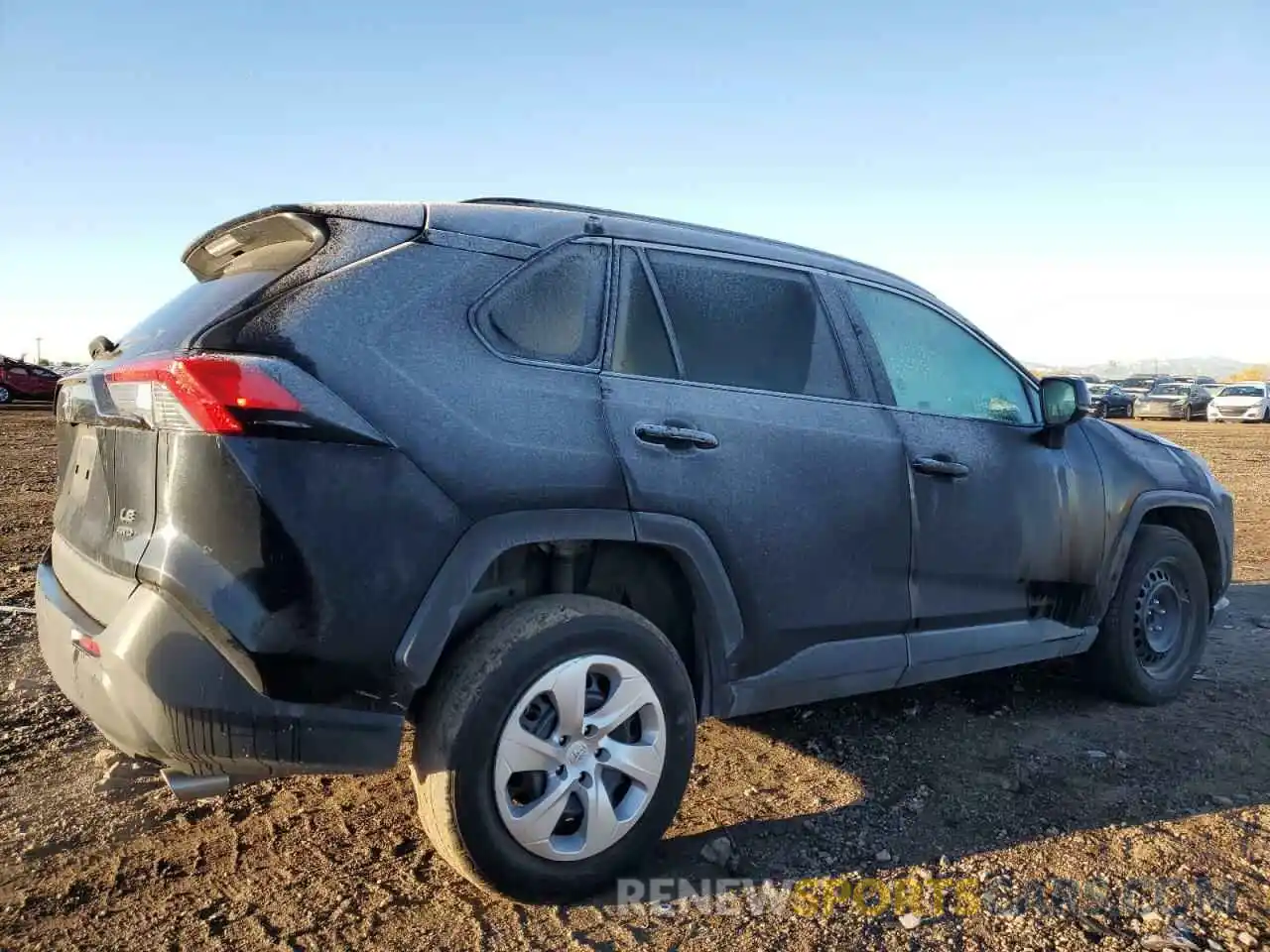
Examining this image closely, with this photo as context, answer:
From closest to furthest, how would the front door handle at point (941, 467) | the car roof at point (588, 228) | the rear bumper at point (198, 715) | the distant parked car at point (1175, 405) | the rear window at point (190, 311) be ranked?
the rear bumper at point (198, 715)
the rear window at point (190, 311)
the car roof at point (588, 228)
the front door handle at point (941, 467)
the distant parked car at point (1175, 405)

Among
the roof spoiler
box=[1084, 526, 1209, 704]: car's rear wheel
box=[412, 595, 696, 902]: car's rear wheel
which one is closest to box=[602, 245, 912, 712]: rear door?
box=[412, 595, 696, 902]: car's rear wheel

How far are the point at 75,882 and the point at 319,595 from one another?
1.23 meters

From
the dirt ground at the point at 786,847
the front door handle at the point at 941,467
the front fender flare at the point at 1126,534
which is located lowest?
the dirt ground at the point at 786,847

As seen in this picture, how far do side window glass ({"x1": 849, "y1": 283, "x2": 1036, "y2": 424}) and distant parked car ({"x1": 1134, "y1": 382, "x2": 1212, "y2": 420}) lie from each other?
35.3 meters

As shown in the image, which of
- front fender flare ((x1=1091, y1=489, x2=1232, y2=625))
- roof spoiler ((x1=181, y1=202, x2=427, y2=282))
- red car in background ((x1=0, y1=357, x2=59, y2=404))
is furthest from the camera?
red car in background ((x1=0, y1=357, x2=59, y2=404))

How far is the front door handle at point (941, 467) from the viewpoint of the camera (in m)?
3.47

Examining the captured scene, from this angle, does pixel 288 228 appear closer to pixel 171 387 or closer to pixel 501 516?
pixel 171 387

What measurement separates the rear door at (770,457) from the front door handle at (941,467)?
0.31 ft

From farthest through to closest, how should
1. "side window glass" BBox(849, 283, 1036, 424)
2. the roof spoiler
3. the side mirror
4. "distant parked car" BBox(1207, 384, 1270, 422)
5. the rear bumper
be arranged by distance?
"distant parked car" BBox(1207, 384, 1270, 422) → the side mirror → "side window glass" BBox(849, 283, 1036, 424) → the roof spoiler → the rear bumper

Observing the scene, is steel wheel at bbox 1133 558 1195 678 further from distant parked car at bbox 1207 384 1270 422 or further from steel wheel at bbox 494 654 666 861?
distant parked car at bbox 1207 384 1270 422

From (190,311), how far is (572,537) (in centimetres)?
122

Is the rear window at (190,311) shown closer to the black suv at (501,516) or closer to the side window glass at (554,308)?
the black suv at (501,516)

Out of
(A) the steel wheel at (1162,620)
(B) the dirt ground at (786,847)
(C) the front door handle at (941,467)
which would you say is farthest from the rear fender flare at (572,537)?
(A) the steel wheel at (1162,620)

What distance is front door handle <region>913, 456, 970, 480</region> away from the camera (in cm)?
347
